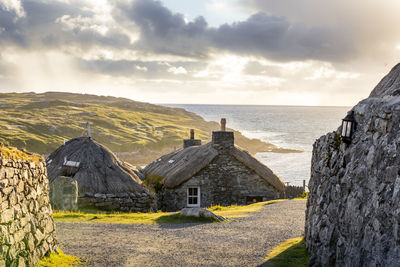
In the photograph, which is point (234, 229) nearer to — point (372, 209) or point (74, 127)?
point (372, 209)

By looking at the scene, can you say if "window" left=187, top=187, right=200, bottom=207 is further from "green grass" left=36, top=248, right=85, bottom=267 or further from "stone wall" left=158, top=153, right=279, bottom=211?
"green grass" left=36, top=248, right=85, bottom=267

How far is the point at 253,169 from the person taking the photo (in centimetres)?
2541

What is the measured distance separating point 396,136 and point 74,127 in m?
82.0

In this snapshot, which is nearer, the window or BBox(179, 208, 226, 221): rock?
BBox(179, 208, 226, 221): rock

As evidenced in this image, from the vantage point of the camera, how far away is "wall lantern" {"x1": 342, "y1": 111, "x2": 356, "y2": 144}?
854cm

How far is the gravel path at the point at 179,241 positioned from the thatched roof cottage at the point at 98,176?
601 centimetres

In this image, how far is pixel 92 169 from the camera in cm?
2241

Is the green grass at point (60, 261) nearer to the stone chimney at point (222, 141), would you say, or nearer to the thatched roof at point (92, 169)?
the thatched roof at point (92, 169)

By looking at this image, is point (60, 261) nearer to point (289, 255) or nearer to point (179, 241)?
point (179, 241)

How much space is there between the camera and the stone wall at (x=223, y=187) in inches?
965

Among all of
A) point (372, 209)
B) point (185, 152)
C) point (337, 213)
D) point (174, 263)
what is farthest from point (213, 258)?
point (185, 152)

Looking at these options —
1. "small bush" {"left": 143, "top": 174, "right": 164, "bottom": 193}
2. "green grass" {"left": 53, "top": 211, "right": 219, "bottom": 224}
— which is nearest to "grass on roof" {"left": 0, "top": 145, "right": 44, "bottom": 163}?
"green grass" {"left": 53, "top": 211, "right": 219, "bottom": 224}

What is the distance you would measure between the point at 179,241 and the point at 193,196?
1174cm

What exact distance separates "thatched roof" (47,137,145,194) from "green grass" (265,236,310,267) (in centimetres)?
1195
